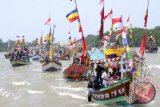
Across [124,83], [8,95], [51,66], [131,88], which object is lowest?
[8,95]

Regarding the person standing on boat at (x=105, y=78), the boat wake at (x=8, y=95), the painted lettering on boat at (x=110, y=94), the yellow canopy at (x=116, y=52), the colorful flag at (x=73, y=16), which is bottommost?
the boat wake at (x=8, y=95)

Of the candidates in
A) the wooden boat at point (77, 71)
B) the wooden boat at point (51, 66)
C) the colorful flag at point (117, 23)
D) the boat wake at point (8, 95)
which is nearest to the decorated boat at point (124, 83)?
the colorful flag at point (117, 23)

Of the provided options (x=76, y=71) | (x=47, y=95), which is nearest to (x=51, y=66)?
(x=76, y=71)

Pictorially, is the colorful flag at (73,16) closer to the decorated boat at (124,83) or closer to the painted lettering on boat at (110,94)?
the decorated boat at (124,83)

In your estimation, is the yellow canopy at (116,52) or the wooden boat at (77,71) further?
the wooden boat at (77,71)

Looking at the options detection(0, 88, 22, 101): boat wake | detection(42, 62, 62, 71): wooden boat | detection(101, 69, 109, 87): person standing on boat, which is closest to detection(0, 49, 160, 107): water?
detection(0, 88, 22, 101): boat wake

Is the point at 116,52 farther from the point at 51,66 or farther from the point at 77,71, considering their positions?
the point at 51,66

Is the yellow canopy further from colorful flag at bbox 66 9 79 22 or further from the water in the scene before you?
colorful flag at bbox 66 9 79 22

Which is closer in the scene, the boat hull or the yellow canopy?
the yellow canopy

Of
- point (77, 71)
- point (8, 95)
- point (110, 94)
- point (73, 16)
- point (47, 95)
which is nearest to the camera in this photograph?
point (110, 94)

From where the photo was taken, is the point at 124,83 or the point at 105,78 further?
the point at 105,78

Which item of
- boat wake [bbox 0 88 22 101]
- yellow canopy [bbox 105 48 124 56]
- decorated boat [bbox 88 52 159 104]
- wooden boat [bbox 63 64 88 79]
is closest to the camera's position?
decorated boat [bbox 88 52 159 104]

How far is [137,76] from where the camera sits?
1577cm

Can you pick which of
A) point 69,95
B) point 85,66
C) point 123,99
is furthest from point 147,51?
point 123,99
